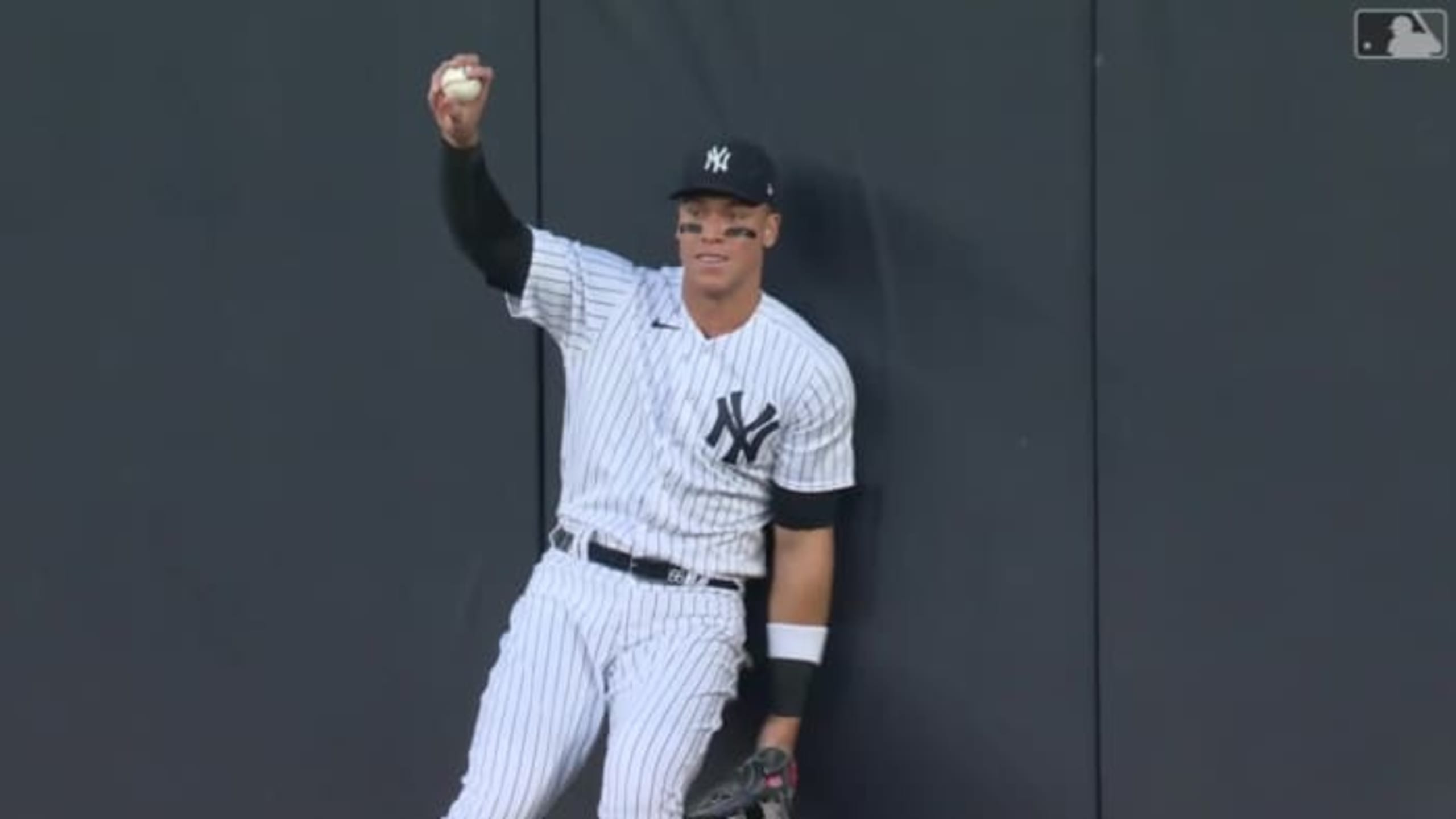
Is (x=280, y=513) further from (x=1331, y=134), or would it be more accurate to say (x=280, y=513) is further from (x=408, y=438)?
(x=1331, y=134)

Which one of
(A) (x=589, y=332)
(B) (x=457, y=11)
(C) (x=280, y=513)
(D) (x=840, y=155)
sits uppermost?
(B) (x=457, y=11)

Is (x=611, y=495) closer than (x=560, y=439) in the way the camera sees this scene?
Yes

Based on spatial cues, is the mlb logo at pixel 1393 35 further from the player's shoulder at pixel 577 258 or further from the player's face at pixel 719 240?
the player's shoulder at pixel 577 258

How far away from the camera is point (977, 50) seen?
425cm

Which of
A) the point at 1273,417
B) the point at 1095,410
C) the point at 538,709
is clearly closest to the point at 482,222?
the point at 538,709

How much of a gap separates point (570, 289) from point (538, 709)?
76 centimetres

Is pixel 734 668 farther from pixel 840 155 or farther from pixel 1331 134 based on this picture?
pixel 1331 134

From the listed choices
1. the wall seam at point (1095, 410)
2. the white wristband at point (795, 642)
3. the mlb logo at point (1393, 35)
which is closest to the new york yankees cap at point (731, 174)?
the wall seam at point (1095, 410)

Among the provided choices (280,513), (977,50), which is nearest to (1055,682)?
(977,50)

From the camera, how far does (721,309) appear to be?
161 inches

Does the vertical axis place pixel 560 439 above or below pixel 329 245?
below

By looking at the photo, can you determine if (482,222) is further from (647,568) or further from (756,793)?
(756,793)

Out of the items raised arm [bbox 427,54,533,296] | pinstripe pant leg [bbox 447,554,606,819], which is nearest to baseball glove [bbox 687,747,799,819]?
pinstripe pant leg [bbox 447,554,606,819]

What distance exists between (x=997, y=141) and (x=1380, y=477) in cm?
97
